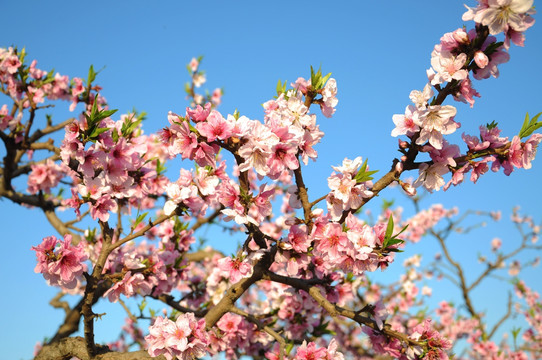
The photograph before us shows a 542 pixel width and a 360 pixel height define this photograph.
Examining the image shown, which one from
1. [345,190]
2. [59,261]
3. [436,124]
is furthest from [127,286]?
[436,124]

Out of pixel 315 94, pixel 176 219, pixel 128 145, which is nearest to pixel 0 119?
pixel 176 219

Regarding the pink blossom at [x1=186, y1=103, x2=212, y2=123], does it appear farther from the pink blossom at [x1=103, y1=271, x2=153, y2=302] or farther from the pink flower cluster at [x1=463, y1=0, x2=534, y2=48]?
the pink flower cluster at [x1=463, y1=0, x2=534, y2=48]

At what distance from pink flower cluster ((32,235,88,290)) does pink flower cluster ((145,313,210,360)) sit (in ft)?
2.49

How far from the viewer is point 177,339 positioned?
9.14 ft

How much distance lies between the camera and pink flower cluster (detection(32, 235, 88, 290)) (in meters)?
2.91

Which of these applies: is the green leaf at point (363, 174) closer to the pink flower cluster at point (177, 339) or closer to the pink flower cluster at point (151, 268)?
the pink flower cluster at point (177, 339)

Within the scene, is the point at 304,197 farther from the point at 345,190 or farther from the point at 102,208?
the point at 102,208

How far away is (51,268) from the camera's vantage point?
2.89 m

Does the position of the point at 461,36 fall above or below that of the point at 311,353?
above

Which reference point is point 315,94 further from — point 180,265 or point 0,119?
point 0,119

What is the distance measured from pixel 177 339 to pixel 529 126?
2.84m

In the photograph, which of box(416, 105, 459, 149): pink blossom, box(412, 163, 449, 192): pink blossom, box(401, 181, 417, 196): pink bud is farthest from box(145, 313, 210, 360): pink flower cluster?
box(416, 105, 459, 149): pink blossom

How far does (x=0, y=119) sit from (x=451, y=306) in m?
11.0

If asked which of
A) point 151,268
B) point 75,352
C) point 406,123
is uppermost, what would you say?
point 406,123
